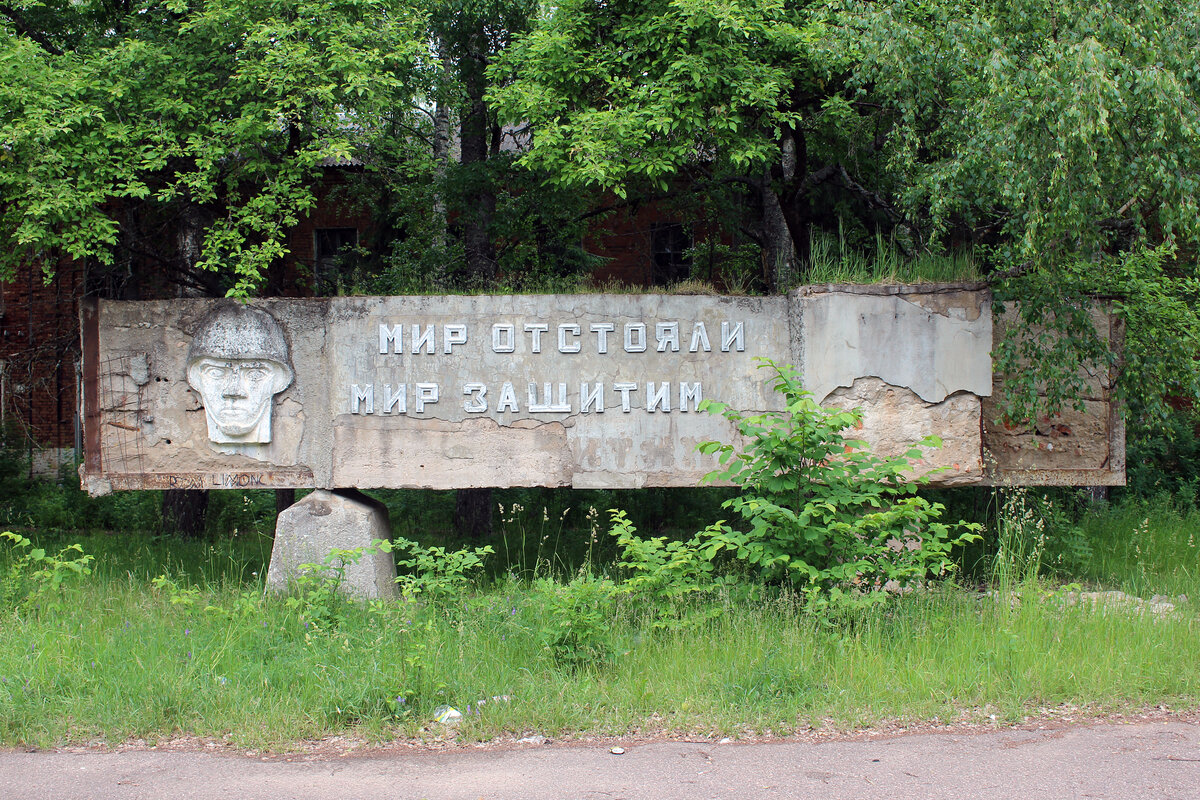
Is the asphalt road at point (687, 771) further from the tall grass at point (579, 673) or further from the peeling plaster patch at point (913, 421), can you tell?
the peeling plaster patch at point (913, 421)

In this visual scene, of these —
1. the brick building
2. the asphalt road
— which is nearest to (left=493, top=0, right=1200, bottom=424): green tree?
the asphalt road

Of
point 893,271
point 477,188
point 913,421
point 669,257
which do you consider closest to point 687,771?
point 913,421

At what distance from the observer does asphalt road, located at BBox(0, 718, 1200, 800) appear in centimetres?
374

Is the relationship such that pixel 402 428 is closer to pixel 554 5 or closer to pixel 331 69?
pixel 331 69

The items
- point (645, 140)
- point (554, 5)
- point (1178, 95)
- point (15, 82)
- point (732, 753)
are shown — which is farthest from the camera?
point (554, 5)

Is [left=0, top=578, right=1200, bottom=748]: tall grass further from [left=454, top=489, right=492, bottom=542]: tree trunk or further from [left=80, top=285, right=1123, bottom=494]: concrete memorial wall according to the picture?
[left=454, top=489, right=492, bottom=542]: tree trunk

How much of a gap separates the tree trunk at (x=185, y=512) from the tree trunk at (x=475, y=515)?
121 inches

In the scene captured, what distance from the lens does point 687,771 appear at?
393cm

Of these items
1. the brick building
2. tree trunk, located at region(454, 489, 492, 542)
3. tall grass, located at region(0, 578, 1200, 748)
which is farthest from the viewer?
the brick building

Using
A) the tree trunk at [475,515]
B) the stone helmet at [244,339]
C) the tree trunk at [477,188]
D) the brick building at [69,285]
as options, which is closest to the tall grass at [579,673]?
the stone helmet at [244,339]

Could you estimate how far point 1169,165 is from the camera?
5496mm

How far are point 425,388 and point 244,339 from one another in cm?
144

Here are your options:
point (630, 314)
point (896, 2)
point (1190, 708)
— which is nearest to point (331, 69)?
point (630, 314)

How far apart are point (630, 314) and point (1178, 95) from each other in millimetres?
3740
